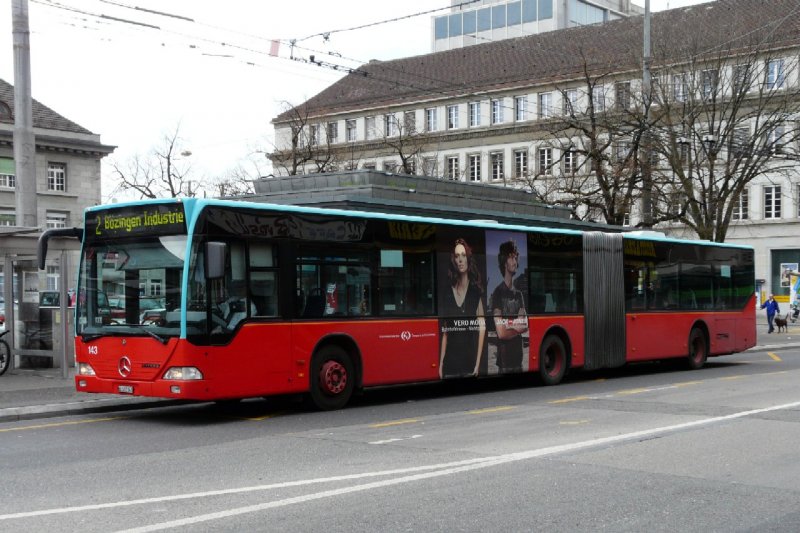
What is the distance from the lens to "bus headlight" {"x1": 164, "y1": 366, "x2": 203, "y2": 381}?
534 inches

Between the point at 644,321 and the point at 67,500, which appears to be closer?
the point at 67,500

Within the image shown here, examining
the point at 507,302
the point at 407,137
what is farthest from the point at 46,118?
the point at 507,302

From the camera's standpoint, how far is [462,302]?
59.3ft

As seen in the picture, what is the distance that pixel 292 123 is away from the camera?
69.5m

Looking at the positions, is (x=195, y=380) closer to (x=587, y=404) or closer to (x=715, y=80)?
(x=587, y=404)

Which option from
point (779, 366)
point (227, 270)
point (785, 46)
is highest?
point (785, 46)

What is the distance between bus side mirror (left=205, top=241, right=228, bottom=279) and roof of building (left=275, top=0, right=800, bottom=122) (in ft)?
131

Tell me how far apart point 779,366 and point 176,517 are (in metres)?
21.3

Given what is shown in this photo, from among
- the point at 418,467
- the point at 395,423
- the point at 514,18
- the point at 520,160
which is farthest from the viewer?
the point at 514,18

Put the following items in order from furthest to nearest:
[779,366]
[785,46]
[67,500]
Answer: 1. [785,46]
2. [779,366]
3. [67,500]

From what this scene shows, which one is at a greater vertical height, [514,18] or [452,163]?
[514,18]

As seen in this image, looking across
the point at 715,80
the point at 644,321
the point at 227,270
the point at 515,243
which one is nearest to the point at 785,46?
the point at 715,80

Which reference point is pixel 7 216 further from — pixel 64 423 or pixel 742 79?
pixel 64 423

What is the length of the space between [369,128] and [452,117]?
23.6ft
